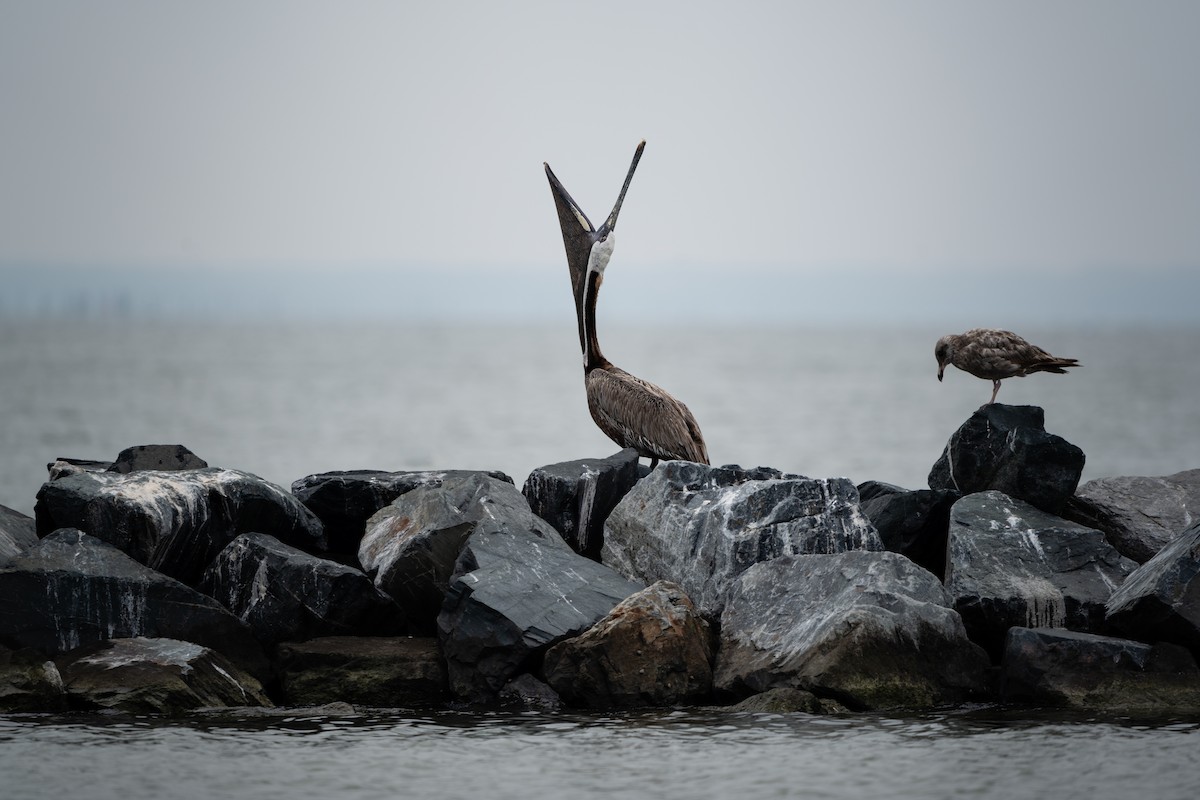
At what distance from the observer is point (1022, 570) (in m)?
9.78

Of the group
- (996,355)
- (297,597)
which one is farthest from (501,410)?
(297,597)

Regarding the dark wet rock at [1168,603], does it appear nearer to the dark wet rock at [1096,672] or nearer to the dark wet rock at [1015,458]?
the dark wet rock at [1096,672]

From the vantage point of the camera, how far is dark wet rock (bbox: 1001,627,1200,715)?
8.84m

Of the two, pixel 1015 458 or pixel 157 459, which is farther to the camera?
pixel 157 459

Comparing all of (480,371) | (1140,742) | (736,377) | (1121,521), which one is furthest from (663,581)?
(480,371)

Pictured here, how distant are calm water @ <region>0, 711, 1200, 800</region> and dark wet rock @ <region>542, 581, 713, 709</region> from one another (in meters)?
0.25

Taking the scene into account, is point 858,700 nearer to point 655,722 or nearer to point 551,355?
point 655,722

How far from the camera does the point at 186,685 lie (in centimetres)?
879

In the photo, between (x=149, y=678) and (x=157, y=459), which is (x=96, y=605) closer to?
(x=149, y=678)

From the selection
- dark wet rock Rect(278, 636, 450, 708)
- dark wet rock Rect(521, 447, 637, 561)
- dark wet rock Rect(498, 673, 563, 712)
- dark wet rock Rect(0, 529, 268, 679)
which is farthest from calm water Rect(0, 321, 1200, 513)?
dark wet rock Rect(498, 673, 563, 712)

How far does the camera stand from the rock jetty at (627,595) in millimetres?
8883

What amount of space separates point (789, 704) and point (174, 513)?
15.0ft

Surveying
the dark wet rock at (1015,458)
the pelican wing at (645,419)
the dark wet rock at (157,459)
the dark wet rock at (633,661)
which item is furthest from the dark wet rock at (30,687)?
the dark wet rock at (1015,458)

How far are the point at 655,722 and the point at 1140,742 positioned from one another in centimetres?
279
